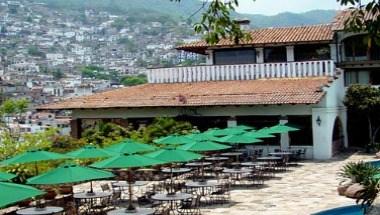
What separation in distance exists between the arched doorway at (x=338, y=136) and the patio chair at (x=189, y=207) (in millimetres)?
15011

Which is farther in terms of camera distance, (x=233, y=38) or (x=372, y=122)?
(x=372, y=122)

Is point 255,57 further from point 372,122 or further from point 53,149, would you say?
point 53,149

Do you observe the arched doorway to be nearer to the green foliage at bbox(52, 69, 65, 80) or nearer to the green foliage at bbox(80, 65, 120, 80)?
the green foliage at bbox(80, 65, 120, 80)

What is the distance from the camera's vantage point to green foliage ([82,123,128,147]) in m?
26.6

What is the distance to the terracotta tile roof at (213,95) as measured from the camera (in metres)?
26.2

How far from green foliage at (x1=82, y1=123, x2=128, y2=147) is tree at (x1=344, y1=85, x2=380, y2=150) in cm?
1126

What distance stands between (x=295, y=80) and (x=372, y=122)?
15.2 feet

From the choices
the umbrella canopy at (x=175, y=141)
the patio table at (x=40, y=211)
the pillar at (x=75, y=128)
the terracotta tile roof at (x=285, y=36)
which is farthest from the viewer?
the terracotta tile roof at (x=285, y=36)

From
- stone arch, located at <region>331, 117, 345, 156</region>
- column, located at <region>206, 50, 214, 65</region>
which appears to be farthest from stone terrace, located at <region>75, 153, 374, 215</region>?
column, located at <region>206, 50, 214, 65</region>

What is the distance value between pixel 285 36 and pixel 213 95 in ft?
23.6

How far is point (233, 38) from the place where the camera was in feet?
24.3

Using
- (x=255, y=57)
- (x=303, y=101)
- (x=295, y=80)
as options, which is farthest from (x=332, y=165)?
(x=255, y=57)

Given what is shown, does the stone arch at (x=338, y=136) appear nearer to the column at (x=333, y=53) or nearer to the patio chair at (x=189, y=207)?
the column at (x=333, y=53)

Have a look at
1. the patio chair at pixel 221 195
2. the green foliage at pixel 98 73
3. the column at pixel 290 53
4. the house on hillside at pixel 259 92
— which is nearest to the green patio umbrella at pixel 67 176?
the patio chair at pixel 221 195
